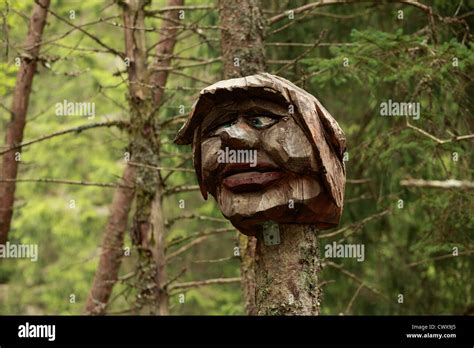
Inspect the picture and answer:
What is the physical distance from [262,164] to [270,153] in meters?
0.08

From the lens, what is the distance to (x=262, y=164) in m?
5.18

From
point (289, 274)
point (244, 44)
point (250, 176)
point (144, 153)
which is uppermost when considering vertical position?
point (244, 44)

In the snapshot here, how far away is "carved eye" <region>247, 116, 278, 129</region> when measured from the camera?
5.22 metres

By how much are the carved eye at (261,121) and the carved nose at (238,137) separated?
6cm

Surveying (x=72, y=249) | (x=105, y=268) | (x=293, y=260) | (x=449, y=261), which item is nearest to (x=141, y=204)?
(x=105, y=268)

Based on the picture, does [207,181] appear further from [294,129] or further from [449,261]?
[449,261]

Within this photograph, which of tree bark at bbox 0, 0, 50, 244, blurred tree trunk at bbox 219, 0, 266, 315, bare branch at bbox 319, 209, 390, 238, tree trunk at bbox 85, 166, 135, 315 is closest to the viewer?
blurred tree trunk at bbox 219, 0, 266, 315

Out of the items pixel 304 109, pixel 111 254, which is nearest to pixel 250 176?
pixel 304 109

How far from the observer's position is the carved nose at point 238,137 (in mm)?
5129
